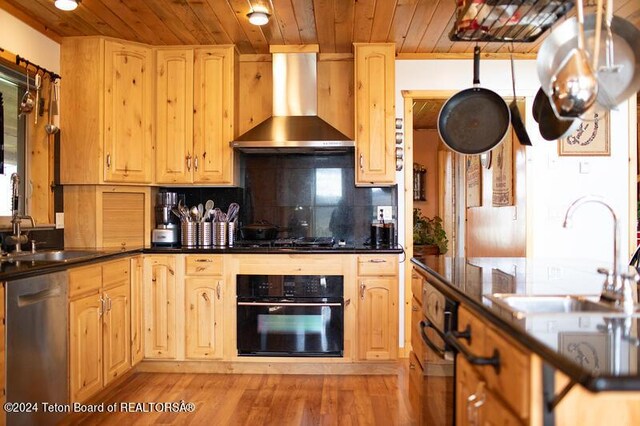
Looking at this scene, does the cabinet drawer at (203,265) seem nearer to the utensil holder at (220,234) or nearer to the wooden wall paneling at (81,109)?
the utensil holder at (220,234)

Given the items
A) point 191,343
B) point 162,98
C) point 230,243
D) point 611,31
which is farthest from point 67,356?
point 611,31

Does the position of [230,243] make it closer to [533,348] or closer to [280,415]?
[280,415]

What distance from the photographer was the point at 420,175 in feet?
24.4

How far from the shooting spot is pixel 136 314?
11.3 ft

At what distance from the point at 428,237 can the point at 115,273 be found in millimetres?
4570

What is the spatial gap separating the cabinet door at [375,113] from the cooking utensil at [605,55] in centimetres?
203

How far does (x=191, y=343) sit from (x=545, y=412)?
9.25ft

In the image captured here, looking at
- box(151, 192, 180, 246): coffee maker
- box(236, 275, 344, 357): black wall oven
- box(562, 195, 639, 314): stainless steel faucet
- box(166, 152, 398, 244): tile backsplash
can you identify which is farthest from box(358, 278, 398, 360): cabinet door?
box(562, 195, 639, 314): stainless steel faucet

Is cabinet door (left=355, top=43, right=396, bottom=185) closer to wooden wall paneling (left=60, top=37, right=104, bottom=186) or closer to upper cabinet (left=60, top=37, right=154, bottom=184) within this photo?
upper cabinet (left=60, top=37, right=154, bottom=184)

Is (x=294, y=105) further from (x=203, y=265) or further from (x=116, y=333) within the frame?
(x=116, y=333)

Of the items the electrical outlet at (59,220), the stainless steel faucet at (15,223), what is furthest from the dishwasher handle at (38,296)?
the electrical outlet at (59,220)

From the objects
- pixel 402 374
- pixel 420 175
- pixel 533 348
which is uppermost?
pixel 420 175

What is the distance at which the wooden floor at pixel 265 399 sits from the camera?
2734 mm

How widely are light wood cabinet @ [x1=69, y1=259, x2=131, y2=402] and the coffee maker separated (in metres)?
0.53
